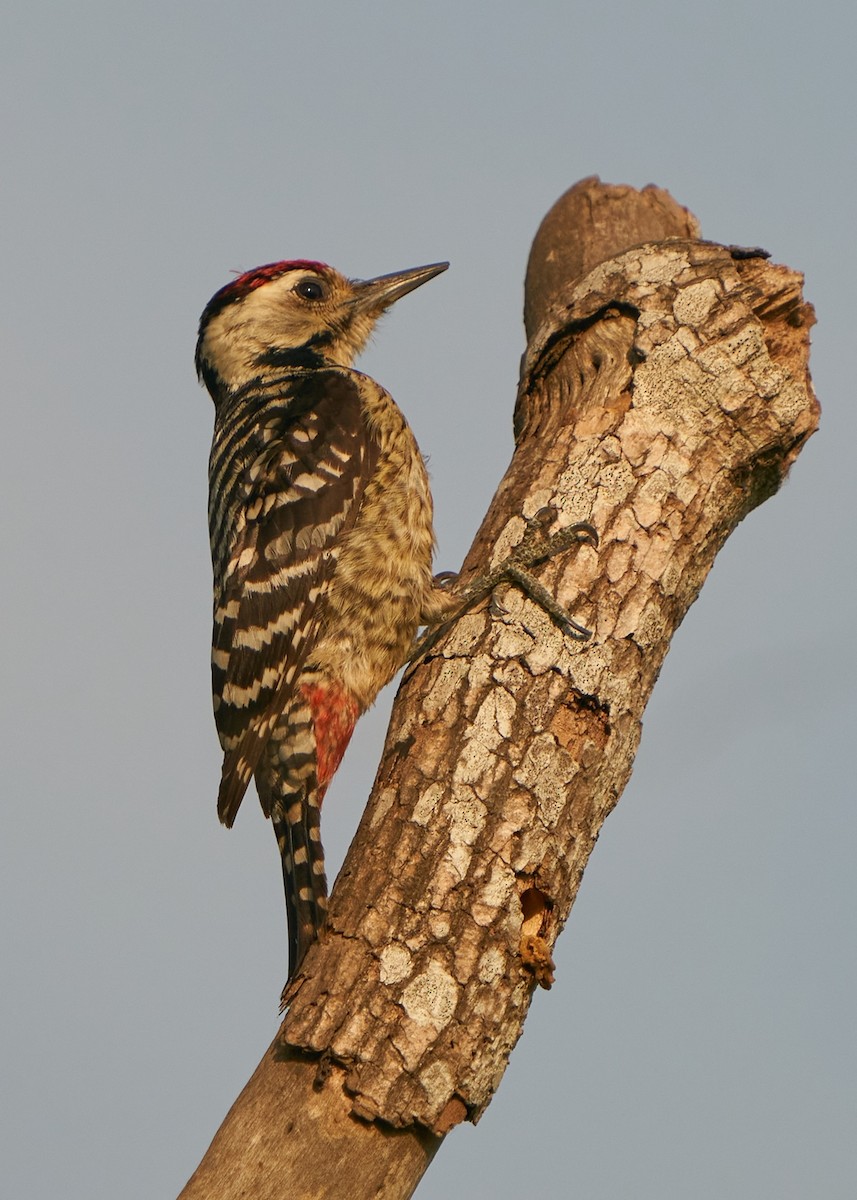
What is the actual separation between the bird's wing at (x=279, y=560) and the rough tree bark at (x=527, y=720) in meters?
0.62

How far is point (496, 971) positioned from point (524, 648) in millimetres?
1010

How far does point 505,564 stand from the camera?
4.28 metres

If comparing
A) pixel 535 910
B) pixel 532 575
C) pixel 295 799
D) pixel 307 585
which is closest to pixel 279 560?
pixel 307 585

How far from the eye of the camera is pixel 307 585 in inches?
190

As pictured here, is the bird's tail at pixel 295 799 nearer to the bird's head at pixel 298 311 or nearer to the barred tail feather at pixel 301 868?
the barred tail feather at pixel 301 868

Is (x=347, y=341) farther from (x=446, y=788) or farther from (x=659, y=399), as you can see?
(x=446, y=788)

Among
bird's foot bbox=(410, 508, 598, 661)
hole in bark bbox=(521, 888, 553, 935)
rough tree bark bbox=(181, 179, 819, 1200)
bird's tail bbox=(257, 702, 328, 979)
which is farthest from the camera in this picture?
bird's tail bbox=(257, 702, 328, 979)

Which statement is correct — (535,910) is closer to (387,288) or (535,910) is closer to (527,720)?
(527,720)

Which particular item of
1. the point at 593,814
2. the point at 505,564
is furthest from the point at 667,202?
the point at 593,814

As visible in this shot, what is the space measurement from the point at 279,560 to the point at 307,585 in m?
0.15

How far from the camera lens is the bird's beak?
637cm

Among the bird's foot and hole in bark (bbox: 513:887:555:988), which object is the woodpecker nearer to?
the bird's foot

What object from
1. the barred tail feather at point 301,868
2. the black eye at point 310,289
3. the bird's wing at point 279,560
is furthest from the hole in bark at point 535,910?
the black eye at point 310,289

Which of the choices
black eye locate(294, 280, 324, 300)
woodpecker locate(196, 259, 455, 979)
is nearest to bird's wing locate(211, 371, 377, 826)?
woodpecker locate(196, 259, 455, 979)
